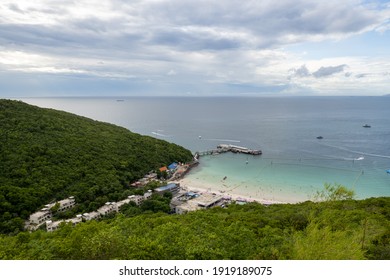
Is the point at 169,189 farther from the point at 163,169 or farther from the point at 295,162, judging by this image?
the point at 295,162

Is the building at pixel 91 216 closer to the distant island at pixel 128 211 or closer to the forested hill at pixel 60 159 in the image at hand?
the distant island at pixel 128 211

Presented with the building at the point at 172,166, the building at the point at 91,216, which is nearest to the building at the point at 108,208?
the building at the point at 91,216

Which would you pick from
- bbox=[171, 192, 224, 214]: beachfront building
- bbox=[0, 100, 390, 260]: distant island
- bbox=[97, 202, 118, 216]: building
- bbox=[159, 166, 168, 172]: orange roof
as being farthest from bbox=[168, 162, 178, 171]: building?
bbox=[97, 202, 118, 216]: building

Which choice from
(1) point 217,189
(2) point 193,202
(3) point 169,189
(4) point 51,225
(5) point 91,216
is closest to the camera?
(4) point 51,225

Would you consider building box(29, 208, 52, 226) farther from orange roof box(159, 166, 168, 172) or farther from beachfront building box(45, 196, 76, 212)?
orange roof box(159, 166, 168, 172)

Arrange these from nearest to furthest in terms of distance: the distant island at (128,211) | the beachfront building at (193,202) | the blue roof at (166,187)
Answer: the distant island at (128,211) < the beachfront building at (193,202) < the blue roof at (166,187)

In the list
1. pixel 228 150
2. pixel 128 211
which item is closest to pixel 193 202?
pixel 128 211
